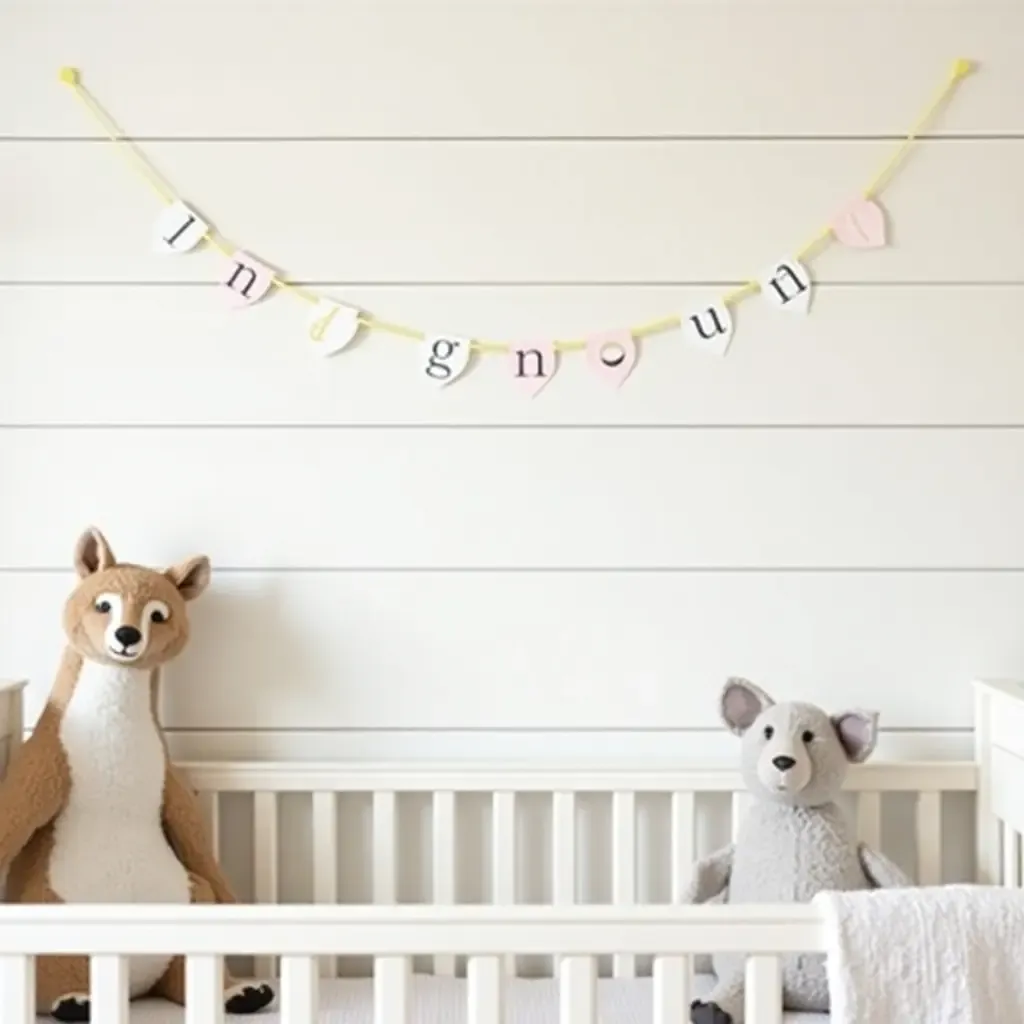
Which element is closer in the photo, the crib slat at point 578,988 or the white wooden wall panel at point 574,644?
the crib slat at point 578,988

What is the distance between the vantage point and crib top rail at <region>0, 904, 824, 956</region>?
3.61 ft

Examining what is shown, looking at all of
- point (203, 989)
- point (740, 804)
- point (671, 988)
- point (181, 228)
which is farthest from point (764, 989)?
point (181, 228)

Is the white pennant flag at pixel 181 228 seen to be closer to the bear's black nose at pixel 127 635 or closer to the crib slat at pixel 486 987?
the bear's black nose at pixel 127 635

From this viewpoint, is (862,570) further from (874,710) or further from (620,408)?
(620,408)

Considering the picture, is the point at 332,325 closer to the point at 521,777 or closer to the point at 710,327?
the point at 710,327

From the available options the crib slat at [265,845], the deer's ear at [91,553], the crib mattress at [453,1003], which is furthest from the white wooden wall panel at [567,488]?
the crib mattress at [453,1003]

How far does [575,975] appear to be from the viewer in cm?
112

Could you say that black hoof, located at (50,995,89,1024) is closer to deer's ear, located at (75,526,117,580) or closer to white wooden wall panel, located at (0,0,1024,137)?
deer's ear, located at (75,526,117,580)

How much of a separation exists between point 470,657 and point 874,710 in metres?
0.52

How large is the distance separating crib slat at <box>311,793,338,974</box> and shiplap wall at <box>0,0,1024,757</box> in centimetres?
9

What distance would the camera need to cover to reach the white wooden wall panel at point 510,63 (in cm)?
172

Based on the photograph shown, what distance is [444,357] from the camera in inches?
67.7

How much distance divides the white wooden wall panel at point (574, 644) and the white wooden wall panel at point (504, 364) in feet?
0.70

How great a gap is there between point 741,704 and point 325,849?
56cm
